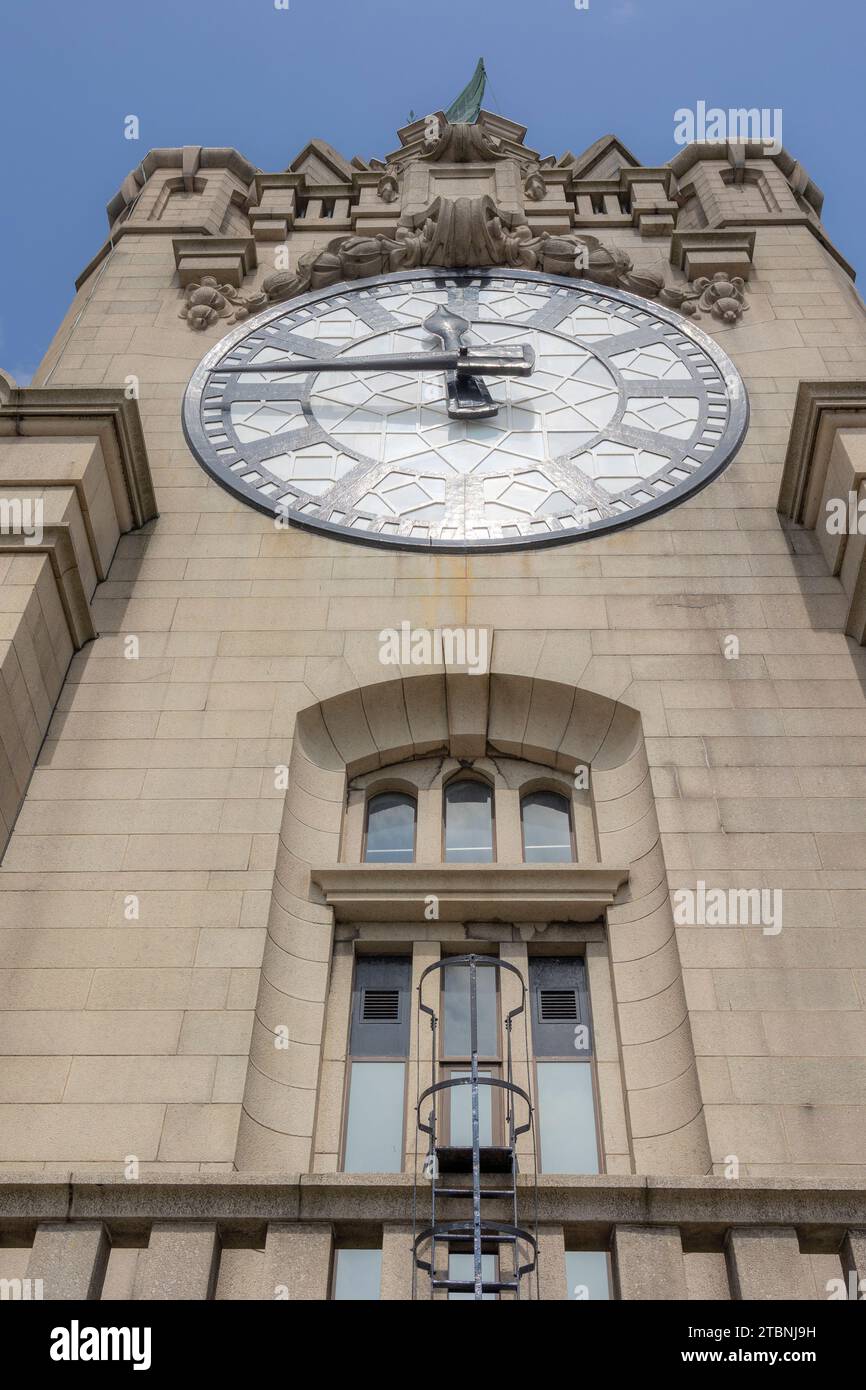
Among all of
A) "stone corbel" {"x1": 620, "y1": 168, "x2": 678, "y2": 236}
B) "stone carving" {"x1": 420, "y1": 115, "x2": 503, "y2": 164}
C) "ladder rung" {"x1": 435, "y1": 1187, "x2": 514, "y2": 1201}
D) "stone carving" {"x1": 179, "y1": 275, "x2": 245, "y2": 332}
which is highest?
"stone carving" {"x1": 420, "y1": 115, "x2": 503, "y2": 164}

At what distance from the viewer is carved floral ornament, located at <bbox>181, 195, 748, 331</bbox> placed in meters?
20.3

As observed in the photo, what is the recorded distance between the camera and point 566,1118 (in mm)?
10828

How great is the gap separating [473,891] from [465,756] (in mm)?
2048

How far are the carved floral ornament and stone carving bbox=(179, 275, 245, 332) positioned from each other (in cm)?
2

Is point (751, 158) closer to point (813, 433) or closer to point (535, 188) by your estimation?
point (535, 188)

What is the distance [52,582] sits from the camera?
1348cm

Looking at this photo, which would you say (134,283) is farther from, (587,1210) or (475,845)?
(587,1210)

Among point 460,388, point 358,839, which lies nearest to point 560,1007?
point 358,839

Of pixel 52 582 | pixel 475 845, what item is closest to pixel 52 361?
pixel 52 582

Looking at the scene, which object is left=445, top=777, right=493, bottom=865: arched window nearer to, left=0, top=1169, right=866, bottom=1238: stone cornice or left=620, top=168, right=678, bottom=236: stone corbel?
left=0, top=1169, right=866, bottom=1238: stone cornice

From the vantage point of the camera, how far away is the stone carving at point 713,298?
19438mm

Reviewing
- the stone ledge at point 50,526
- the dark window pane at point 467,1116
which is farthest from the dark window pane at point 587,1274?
the stone ledge at point 50,526

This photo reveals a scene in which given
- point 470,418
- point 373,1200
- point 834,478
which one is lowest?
point 373,1200

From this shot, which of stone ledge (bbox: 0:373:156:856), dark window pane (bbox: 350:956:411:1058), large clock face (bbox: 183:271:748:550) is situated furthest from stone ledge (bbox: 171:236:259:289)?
dark window pane (bbox: 350:956:411:1058)
